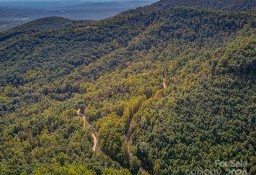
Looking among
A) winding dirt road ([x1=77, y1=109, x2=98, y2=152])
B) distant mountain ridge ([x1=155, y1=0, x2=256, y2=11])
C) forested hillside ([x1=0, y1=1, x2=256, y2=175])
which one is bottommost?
winding dirt road ([x1=77, y1=109, x2=98, y2=152])

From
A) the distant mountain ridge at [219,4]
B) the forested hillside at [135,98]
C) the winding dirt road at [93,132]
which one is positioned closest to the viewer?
the forested hillside at [135,98]

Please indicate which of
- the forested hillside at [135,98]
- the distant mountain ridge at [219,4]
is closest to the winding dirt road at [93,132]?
the forested hillside at [135,98]

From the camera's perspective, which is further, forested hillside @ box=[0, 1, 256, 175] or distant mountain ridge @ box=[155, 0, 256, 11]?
distant mountain ridge @ box=[155, 0, 256, 11]

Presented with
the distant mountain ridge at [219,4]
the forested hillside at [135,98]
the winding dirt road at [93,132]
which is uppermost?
the distant mountain ridge at [219,4]

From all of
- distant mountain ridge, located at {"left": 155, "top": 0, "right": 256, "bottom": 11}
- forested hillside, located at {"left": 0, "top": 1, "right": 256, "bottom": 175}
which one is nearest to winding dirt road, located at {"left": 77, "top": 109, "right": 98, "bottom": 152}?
forested hillside, located at {"left": 0, "top": 1, "right": 256, "bottom": 175}

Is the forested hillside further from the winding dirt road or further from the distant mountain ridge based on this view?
the distant mountain ridge

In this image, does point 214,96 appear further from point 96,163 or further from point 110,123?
point 96,163

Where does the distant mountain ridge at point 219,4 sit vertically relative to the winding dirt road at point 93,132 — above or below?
above

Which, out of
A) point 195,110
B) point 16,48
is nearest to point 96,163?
point 195,110

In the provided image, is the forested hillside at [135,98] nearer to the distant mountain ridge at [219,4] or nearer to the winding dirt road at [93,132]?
the winding dirt road at [93,132]

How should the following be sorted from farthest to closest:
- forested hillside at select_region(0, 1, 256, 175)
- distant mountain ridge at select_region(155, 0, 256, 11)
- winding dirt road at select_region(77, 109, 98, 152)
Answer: distant mountain ridge at select_region(155, 0, 256, 11)
winding dirt road at select_region(77, 109, 98, 152)
forested hillside at select_region(0, 1, 256, 175)
